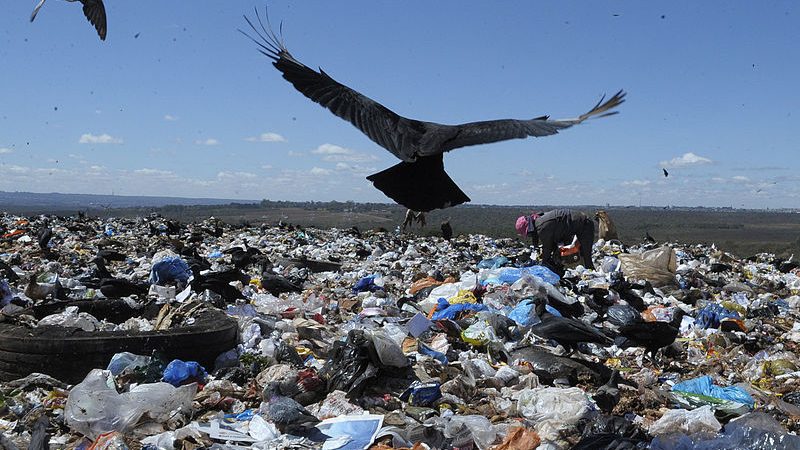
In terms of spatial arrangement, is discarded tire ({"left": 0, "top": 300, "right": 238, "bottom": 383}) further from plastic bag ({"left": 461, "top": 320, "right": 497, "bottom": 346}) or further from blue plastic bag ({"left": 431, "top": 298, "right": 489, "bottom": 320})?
blue plastic bag ({"left": 431, "top": 298, "right": 489, "bottom": 320})

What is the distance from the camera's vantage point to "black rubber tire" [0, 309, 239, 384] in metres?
3.21

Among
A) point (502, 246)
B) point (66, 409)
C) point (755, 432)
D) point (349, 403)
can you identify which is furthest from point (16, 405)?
point (502, 246)

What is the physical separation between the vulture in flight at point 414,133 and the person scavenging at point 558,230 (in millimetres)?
4968

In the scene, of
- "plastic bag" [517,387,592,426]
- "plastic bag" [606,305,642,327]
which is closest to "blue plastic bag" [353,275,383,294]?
"plastic bag" [606,305,642,327]

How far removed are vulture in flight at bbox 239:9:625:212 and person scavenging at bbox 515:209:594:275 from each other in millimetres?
4968

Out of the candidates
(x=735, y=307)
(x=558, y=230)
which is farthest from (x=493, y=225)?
(x=735, y=307)

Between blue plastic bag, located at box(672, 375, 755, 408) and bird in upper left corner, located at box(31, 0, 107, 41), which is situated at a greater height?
bird in upper left corner, located at box(31, 0, 107, 41)

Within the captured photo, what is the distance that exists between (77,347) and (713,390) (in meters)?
3.40

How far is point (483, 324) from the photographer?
4531mm

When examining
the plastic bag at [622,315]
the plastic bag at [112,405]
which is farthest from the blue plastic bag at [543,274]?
the plastic bag at [112,405]

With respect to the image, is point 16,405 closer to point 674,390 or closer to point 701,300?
point 674,390

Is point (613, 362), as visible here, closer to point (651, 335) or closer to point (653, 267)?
point (651, 335)

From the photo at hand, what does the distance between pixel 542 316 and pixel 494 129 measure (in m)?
2.34

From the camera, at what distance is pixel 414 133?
304 cm
